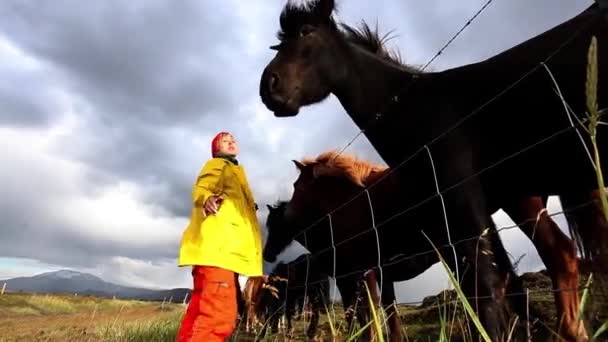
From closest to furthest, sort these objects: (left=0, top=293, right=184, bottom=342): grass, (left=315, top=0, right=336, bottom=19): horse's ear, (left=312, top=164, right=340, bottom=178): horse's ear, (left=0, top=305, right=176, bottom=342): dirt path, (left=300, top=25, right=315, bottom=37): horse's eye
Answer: (left=300, top=25, right=315, bottom=37): horse's eye → (left=315, top=0, right=336, bottom=19): horse's ear → (left=312, top=164, right=340, bottom=178): horse's ear → (left=0, top=293, right=184, bottom=342): grass → (left=0, top=305, right=176, bottom=342): dirt path

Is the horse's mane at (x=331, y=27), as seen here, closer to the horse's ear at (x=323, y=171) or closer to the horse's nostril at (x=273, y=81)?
the horse's nostril at (x=273, y=81)

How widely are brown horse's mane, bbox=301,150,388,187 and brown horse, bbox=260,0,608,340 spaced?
2.06 metres

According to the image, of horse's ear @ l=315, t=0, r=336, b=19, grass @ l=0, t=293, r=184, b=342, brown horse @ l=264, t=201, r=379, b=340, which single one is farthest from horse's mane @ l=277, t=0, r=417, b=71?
grass @ l=0, t=293, r=184, b=342

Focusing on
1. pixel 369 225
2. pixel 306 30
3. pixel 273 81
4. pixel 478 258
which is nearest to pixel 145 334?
pixel 369 225

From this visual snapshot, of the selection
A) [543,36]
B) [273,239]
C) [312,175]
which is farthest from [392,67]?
[273,239]

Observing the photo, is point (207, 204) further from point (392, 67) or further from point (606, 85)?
point (606, 85)

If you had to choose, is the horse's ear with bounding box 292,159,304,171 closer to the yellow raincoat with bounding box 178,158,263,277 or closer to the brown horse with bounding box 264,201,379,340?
the brown horse with bounding box 264,201,379,340

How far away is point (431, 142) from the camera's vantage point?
2648 millimetres

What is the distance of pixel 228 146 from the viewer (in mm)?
4223

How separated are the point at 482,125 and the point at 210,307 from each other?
2108 millimetres

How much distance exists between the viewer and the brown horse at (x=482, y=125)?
7.81 ft

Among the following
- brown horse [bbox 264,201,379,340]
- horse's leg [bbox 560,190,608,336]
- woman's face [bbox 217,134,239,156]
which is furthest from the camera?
brown horse [bbox 264,201,379,340]

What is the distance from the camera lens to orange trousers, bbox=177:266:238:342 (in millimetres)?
3318

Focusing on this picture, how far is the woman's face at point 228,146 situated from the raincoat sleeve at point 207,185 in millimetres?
239
